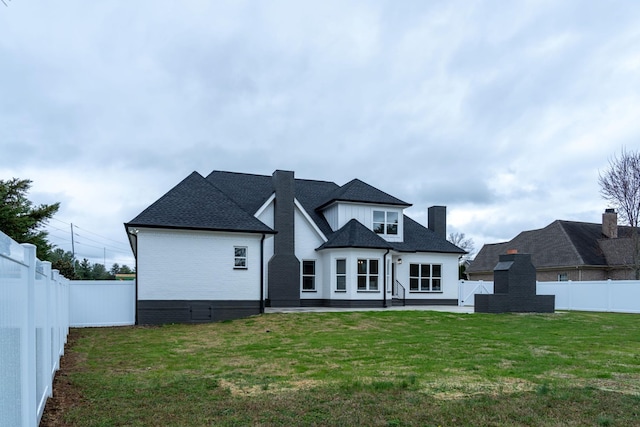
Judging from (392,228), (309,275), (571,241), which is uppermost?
(392,228)

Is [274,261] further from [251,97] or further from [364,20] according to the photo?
[364,20]

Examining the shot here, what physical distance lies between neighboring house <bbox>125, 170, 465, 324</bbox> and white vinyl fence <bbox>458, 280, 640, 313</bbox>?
438cm

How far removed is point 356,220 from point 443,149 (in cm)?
622

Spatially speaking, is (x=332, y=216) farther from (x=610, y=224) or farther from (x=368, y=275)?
(x=610, y=224)

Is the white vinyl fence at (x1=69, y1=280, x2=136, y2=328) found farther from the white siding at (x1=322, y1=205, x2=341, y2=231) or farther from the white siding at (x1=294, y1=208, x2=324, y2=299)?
the white siding at (x1=322, y1=205, x2=341, y2=231)

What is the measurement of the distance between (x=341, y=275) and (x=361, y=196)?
4.92m

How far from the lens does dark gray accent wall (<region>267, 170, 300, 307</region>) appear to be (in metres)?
23.6

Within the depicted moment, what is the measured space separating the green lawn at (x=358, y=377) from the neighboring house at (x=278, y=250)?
369 cm

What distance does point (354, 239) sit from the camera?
24125mm

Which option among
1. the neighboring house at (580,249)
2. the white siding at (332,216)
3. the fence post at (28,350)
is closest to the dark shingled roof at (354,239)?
the white siding at (332,216)

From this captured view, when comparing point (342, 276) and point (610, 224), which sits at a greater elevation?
point (610, 224)

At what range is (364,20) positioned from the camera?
14.5m

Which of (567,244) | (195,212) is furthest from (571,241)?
(195,212)

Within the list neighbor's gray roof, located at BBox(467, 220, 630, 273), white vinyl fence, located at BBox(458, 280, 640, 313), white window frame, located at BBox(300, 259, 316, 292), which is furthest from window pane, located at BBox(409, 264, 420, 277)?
neighbor's gray roof, located at BBox(467, 220, 630, 273)
